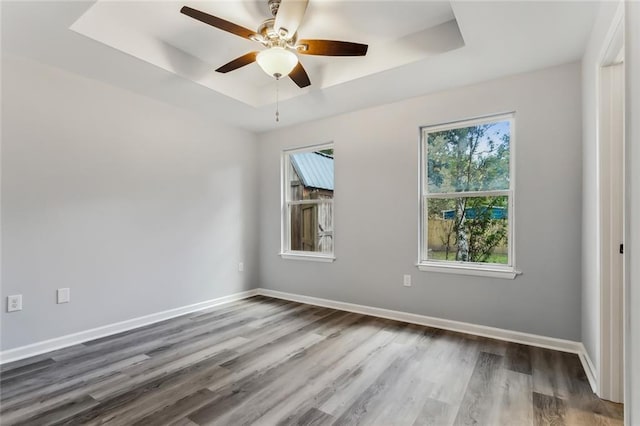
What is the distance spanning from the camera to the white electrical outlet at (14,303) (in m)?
2.52

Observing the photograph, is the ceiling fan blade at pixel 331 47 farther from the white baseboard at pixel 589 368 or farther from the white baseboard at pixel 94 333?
the white baseboard at pixel 94 333

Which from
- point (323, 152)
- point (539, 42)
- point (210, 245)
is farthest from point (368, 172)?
point (210, 245)

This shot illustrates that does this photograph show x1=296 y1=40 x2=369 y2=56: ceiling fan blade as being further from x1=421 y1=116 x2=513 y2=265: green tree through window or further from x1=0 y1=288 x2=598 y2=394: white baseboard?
x1=0 y1=288 x2=598 y2=394: white baseboard

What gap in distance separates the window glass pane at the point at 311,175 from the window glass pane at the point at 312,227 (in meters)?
0.15

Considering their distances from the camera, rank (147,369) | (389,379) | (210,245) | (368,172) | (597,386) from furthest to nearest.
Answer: (210,245) → (368,172) → (147,369) → (389,379) → (597,386)

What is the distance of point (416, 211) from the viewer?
341 cm

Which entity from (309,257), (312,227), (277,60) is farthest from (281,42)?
(309,257)

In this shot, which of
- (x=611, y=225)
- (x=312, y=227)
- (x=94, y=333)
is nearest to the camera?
(x=611, y=225)

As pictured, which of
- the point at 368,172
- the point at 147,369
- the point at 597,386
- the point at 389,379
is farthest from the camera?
the point at 368,172

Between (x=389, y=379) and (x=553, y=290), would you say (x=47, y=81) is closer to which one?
(x=389, y=379)

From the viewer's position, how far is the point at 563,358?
2498mm

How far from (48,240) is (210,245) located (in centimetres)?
167

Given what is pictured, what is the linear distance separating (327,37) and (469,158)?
184cm

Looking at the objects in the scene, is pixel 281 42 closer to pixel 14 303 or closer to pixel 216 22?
pixel 216 22
